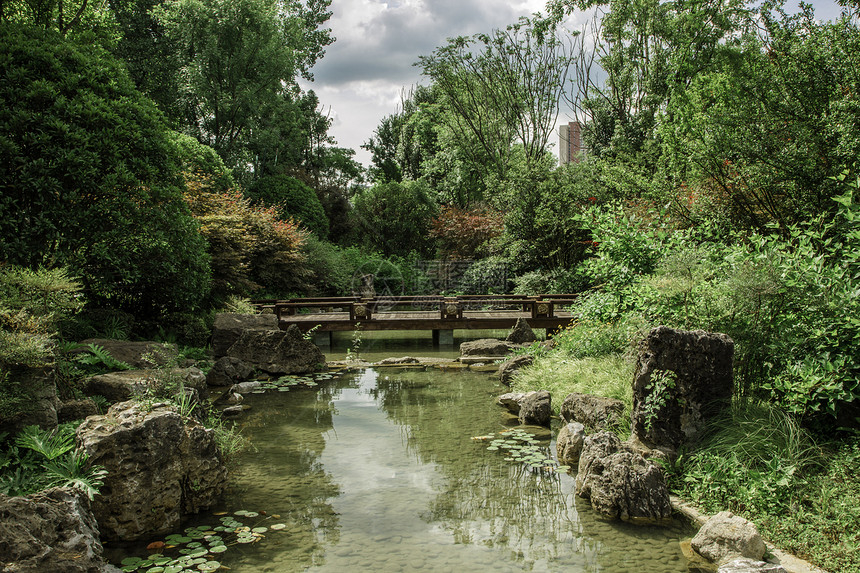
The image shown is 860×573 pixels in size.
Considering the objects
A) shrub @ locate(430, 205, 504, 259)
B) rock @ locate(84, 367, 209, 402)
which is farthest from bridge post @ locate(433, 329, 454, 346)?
rock @ locate(84, 367, 209, 402)

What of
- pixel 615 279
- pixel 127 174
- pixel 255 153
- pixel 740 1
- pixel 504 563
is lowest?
pixel 504 563

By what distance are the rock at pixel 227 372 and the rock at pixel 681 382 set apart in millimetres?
6806

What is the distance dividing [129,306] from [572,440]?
8.03 metres

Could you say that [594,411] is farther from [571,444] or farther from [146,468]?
[146,468]

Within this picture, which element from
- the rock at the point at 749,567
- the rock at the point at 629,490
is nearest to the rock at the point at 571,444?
the rock at the point at 629,490

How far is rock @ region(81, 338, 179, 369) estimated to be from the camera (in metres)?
7.19

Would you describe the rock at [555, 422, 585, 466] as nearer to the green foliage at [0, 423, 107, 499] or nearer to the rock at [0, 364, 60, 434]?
the green foliage at [0, 423, 107, 499]

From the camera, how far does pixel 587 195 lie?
17.9 meters

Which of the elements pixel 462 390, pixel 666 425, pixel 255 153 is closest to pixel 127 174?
pixel 462 390

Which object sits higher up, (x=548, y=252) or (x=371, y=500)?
(x=548, y=252)

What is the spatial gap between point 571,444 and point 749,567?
7.83 ft

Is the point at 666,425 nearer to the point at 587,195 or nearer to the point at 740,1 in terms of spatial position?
the point at 587,195

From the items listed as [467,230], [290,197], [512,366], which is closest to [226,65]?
[290,197]

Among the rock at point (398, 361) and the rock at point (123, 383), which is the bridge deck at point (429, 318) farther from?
the rock at point (123, 383)
